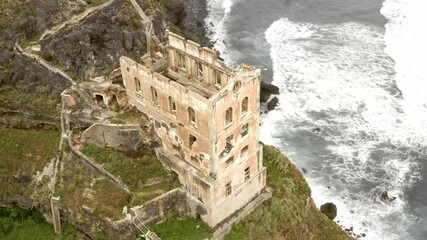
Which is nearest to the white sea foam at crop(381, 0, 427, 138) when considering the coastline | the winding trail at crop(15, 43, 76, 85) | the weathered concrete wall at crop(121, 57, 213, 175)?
the coastline

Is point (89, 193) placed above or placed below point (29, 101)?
below

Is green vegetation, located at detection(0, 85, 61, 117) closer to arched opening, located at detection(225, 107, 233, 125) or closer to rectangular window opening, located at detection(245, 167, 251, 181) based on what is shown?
rectangular window opening, located at detection(245, 167, 251, 181)

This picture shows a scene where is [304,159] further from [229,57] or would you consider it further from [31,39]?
[31,39]

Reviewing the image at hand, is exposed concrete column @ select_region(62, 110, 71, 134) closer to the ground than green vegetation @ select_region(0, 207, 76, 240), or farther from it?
farther from it

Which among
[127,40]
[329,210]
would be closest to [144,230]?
[329,210]

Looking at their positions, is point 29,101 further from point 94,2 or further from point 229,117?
point 229,117

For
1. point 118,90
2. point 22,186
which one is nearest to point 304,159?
point 118,90

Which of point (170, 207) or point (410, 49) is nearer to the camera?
point (170, 207)
